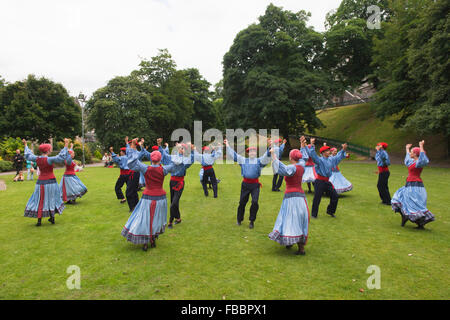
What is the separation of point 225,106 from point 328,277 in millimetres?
31309

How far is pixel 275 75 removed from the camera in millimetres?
31172

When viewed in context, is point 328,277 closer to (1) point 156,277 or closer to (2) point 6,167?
(1) point 156,277

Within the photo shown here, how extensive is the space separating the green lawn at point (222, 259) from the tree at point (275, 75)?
22292 millimetres

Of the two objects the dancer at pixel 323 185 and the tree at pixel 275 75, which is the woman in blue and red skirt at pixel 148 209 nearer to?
the dancer at pixel 323 185

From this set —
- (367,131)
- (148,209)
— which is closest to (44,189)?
(148,209)

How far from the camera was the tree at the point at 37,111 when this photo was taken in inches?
1156

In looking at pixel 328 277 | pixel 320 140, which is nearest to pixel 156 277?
pixel 328 277

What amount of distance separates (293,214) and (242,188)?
91.1 inches

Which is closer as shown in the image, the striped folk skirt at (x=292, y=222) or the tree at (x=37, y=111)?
the striped folk skirt at (x=292, y=222)

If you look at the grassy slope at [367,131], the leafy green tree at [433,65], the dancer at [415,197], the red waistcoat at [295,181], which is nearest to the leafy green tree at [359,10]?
the grassy slope at [367,131]

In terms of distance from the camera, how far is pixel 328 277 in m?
4.87

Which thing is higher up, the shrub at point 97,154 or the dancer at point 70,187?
the shrub at point 97,154

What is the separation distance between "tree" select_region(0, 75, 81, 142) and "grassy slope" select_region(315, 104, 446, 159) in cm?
3465
